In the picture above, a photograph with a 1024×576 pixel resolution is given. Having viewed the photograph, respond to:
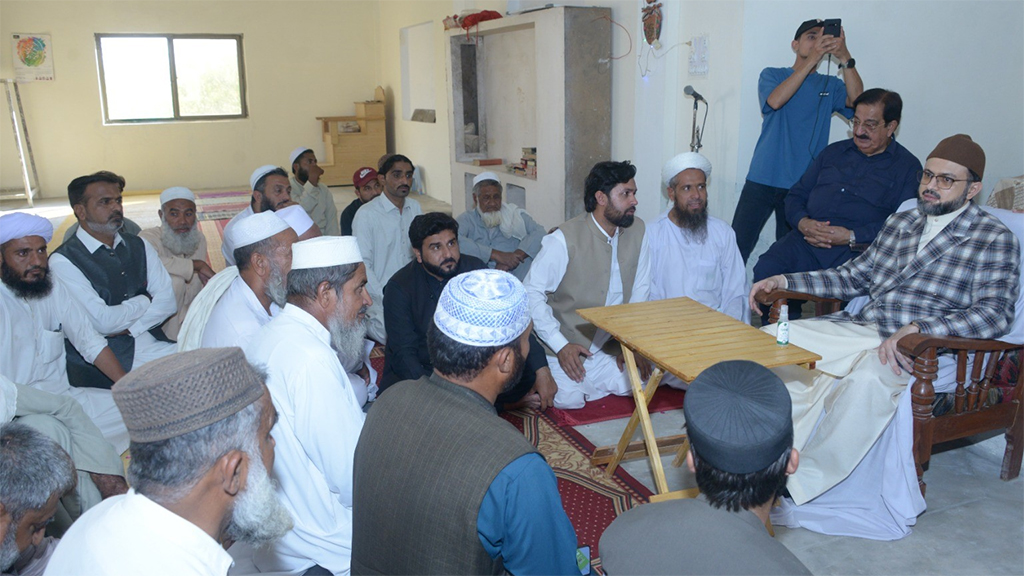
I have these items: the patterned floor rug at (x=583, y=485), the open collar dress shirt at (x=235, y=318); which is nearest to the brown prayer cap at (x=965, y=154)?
the patterned floor rug at (x=583, y=485)

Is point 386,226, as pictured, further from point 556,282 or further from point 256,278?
point 256,278

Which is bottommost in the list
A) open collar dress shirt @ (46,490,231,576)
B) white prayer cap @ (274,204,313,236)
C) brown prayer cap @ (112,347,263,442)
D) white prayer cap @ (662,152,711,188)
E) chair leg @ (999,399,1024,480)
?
chair leg @ (999,399,1024,480)

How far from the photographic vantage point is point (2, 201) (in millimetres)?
11883

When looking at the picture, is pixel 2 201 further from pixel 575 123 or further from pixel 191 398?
pixel 191 398

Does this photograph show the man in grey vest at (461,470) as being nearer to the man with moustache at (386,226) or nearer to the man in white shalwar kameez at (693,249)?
the man in white shalwar kameez at (693,249)

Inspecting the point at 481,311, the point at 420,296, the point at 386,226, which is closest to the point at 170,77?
the point at 386,226

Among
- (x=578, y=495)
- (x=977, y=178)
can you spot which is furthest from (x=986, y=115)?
(x=578, y=495)

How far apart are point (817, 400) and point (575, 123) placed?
3626 millimetres

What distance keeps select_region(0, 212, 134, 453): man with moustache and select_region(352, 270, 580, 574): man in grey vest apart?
184 centimetres

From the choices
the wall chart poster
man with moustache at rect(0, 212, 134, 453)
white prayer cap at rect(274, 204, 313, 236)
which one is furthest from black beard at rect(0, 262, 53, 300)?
the wall chart poster

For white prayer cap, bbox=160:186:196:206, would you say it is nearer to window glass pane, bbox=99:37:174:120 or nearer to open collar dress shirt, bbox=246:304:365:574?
open collar dress shirt, bbox=246:304:365:574

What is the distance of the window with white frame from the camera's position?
1295 cm

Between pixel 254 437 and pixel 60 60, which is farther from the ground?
pixel 60 60

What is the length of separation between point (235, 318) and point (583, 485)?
165 centimetres
